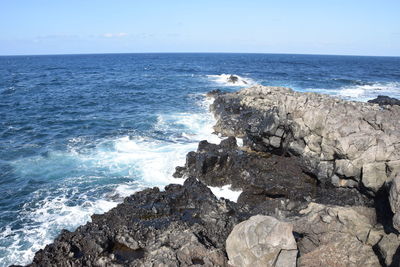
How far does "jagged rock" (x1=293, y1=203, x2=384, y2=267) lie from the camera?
12.3 meters

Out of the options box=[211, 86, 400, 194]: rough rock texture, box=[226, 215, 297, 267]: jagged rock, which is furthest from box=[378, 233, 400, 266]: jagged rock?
box=[211, 86, 400, 194]: rough rock texture

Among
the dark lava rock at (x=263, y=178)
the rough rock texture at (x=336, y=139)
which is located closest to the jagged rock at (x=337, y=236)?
the dark lava rock at (x=263, y=178)

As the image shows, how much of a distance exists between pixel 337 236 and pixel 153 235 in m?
8.19

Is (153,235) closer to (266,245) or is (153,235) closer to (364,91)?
(266,245)

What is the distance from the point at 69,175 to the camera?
2484 cm

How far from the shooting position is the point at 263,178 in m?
21.3

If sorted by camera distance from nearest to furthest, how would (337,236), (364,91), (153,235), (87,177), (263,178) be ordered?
1. (337,236)
2. (153,235)
3. (263,178)
4. (87,177)
5. (364,91)

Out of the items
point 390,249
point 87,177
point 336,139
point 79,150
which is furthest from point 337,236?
point 79,150

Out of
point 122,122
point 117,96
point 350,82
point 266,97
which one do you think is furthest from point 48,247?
point 350,82

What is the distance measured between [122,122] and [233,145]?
19097 mm

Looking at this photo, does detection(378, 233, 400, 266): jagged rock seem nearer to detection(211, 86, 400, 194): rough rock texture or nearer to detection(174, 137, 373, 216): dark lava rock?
detection(174, 137, 373, 216): dark lava rock

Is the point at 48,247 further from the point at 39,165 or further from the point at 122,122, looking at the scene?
the point at 122,122

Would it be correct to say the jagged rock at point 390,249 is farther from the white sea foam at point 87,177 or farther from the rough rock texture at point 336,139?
the white sea foam at point 87,177

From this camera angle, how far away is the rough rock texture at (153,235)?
12852 mm
